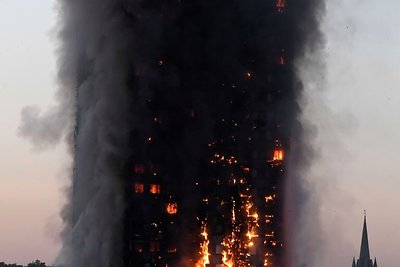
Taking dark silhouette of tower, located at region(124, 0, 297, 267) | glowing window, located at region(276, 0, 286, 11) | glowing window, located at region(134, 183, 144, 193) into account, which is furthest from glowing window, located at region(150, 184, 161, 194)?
glowing window, located at region(276, 0, 286, 11)

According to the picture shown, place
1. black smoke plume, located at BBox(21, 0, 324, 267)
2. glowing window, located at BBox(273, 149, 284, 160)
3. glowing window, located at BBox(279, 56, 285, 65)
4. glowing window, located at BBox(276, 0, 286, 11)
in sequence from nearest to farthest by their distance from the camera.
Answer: black smoke plume, located at BBox(21, 0, 324, 267) < glowing window, located at BBox(273, 149, 284, 160) < glowing window, located at BBox(276, 0, 286, 11) < glowing window, located at BBox(279, 56, 285, 65)

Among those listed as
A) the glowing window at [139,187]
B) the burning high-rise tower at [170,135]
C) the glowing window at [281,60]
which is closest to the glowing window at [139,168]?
the burning high-rise tower at [170,135]

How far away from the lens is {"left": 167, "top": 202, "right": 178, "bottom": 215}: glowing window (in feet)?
425

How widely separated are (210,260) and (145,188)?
1383 centimetres

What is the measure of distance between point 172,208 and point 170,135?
1047 centimetres

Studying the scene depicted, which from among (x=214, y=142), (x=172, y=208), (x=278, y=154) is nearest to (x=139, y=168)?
(x=172, y=208)

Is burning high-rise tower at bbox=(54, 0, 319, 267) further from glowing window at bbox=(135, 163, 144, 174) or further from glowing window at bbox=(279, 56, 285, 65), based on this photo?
glowing window at bbox=(279, 56, 285, 65)

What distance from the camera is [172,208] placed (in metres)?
130

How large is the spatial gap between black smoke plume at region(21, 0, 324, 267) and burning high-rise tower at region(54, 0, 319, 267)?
0.59 feet

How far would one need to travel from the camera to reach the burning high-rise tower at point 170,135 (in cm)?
12656

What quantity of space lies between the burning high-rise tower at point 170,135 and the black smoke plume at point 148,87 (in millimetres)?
180

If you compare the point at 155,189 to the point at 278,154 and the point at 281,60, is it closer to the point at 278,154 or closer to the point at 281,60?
the point at 278,154

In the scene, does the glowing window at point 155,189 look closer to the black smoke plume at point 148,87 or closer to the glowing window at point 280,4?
the black smoke plume at point 148,87

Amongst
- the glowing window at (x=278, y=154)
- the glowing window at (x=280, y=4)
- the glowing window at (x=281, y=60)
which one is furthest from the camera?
the glowing window at (x=281, y=60)
